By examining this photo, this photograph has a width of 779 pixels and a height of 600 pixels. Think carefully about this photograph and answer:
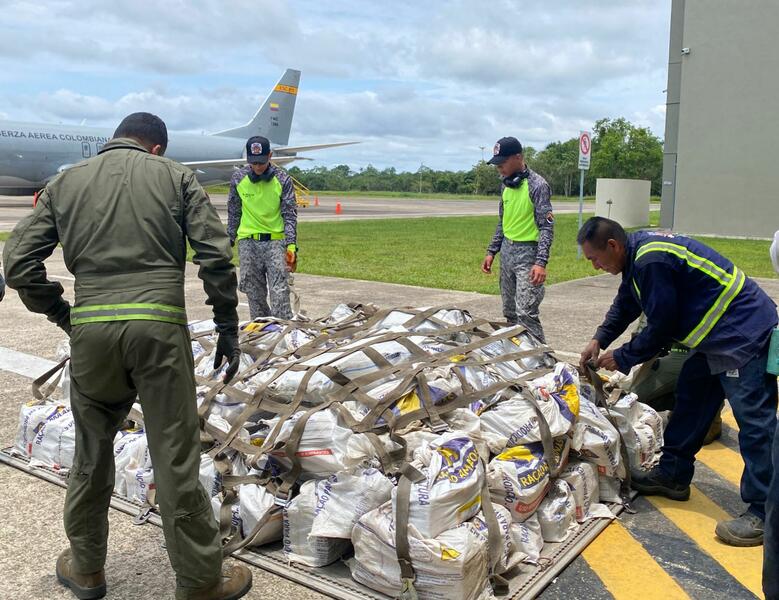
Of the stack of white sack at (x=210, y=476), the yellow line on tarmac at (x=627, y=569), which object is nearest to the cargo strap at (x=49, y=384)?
the stack of white sack at (x=210, y=476)

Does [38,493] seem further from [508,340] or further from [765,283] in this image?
[765,283]

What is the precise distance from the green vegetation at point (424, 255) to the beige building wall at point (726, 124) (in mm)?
2007

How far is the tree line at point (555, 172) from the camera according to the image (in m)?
90.8

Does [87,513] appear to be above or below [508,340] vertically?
below

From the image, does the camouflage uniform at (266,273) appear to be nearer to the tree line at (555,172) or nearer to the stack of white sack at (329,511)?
the stack of white sack at (329,511)

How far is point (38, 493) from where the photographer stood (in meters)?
4.09

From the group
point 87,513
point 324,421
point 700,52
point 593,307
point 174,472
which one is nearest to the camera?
point 174,472

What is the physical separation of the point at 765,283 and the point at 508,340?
10231 mm

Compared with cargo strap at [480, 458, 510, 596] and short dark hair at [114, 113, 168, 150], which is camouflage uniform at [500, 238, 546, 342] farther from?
short dark hair at [114, 113, 168, 150]

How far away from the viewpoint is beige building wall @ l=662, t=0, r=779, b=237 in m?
24.5

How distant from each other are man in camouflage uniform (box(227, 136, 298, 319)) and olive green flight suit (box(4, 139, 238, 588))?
3.97 meters

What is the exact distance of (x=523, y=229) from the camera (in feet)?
22.1

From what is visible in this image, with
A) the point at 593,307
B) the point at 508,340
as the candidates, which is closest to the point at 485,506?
the point at 508,340

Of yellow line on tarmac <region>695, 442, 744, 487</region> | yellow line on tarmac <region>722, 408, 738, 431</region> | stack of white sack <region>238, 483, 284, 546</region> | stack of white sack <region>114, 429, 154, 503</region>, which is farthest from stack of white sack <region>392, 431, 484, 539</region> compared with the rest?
yellow line on tarmac <region>722, 408, 738, 431</region>
